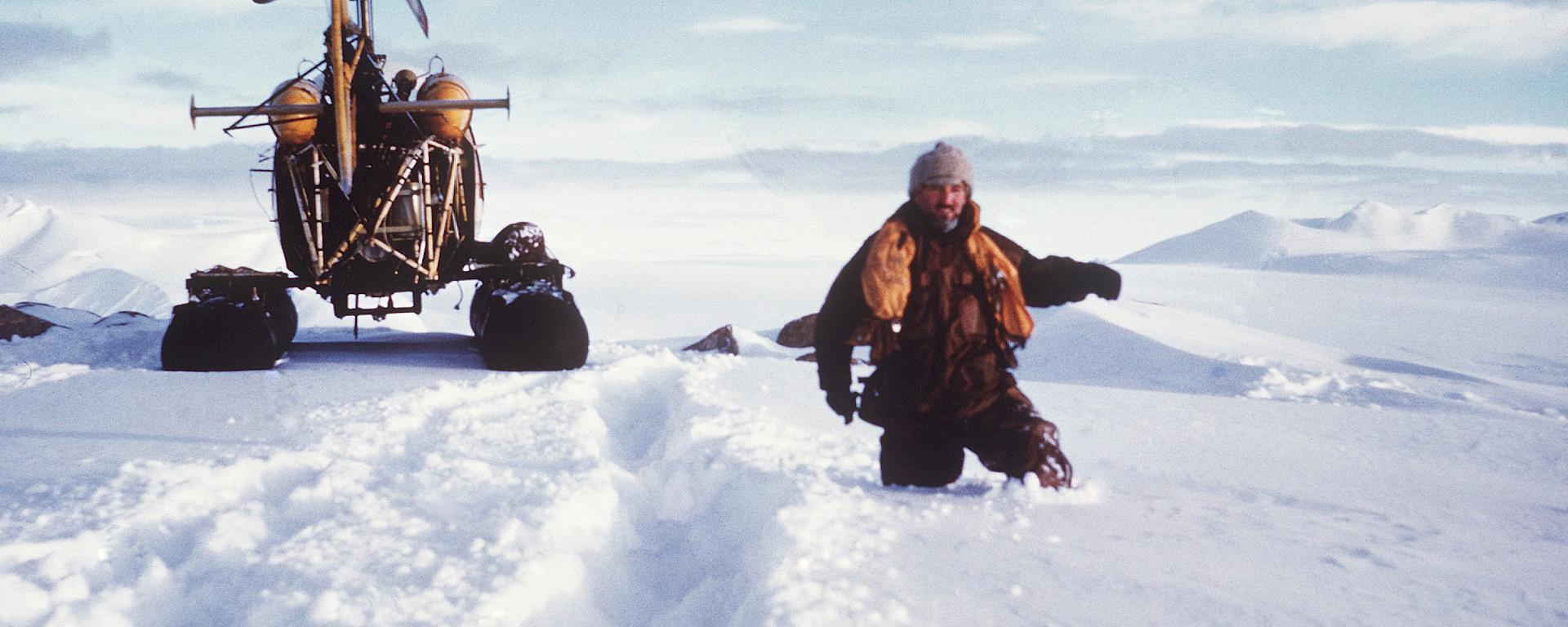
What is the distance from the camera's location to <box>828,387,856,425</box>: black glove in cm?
328

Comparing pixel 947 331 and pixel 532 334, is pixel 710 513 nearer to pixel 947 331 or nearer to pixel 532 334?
pixel 947 331

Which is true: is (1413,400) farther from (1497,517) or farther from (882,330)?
(882,330)

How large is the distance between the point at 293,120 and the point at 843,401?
5586 mm

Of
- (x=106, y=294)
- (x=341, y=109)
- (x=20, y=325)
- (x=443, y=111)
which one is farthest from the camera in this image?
(x=106, y=294)

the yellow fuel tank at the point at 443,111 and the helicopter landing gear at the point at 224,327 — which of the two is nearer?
the helicopter landing gear at the point at 224,327

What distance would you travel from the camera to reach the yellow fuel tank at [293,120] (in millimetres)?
6680

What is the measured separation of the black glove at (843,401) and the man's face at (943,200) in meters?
0.74

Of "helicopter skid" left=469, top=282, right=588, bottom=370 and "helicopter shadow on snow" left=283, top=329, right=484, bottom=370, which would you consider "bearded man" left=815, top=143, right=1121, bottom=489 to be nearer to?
"helicopter skid" left=469, top=282, right=588, bottom=370

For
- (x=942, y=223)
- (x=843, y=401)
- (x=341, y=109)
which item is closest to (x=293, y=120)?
(x=341, y=109)

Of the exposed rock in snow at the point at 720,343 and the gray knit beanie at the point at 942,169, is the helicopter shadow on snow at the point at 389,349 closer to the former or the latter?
the exposed rock in snow at the point at 720,343

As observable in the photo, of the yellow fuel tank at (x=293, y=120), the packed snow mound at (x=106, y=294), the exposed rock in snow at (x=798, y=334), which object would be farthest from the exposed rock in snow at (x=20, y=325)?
the packed snow mound at (x=106, y=294)

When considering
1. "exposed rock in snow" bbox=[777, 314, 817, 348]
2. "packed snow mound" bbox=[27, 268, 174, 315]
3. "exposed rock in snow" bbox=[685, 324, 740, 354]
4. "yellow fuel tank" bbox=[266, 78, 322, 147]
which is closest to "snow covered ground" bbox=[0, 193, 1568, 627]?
"yellow fuel tank" bbox=[266, 78, 322, 147]

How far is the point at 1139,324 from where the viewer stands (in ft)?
40.8

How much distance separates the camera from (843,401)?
3279mm
